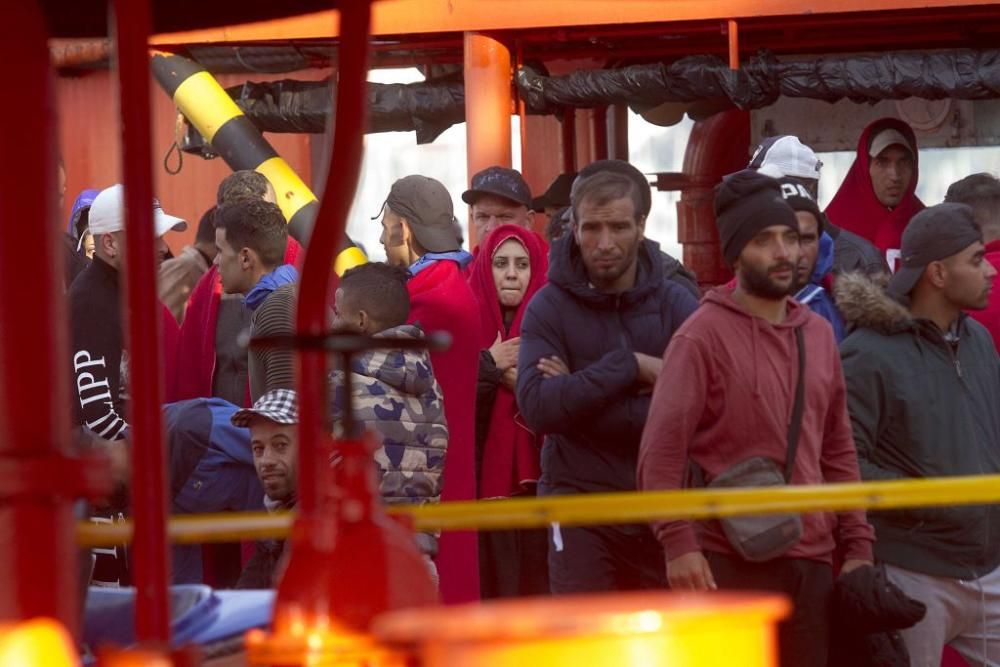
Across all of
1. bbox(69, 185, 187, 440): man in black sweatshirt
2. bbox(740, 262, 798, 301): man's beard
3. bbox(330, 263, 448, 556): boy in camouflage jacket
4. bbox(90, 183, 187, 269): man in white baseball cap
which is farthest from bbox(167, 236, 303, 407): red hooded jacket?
bbox(740, 262, 798, 301): man's beard

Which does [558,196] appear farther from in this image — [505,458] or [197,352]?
[197,352]

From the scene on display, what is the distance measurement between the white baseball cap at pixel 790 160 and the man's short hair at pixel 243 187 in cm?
184

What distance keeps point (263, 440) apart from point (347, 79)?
12.0 feet

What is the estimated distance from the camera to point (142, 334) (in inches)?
70.7

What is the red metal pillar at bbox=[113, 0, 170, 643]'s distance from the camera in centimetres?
177

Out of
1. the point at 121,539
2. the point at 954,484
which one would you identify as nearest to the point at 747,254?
the point at 954,484

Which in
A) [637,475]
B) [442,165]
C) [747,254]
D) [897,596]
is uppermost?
[442,165]

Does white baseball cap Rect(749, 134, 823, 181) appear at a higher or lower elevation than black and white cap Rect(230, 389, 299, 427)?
higher

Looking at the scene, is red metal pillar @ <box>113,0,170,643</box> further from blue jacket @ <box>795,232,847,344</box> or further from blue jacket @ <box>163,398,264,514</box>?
blue jacket @ <box>795,232,847,344</box>

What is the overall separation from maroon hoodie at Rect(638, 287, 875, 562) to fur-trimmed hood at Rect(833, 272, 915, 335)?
505 millimetres

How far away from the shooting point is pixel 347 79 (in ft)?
6.48

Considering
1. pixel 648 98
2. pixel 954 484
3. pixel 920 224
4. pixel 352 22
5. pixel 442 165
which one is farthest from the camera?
pixel 442 165

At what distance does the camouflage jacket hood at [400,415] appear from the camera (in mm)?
5508

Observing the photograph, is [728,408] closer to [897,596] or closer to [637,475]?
[637,475]
